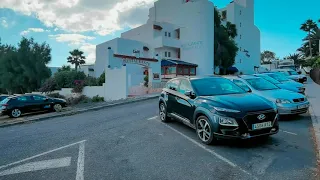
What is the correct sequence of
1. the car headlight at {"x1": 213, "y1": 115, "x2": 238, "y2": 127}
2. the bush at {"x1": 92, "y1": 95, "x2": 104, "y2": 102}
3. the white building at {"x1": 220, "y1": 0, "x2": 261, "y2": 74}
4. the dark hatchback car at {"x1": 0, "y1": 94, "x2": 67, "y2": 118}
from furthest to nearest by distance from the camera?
the white building at {"x1": 220, "y1": 0, "x2": 261, "y2": 74}, the bush at {"x1": 92, "y1": 95, "x2": 104, "y2": 102}, the dark hatchback car at {"x1": 0, "y1": 94, "x2": 67, "y2": 118}, the car headlight at {"x1": 213, "y1": 115, "x2": 238, "y2": 127}

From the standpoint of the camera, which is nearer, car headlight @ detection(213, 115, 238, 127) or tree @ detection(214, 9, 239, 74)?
car headlight @ detection(213, 115, 238, 127)

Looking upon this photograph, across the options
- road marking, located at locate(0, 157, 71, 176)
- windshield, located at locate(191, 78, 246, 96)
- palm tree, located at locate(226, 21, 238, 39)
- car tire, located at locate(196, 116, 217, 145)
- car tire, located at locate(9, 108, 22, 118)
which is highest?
palm tree, located at locate(226, 21, 238, 39)

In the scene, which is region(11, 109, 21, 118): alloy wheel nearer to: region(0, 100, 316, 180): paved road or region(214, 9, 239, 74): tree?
region(0, 100, 316, 180): paved road

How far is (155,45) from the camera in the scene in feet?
118

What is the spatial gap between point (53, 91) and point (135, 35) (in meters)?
18.2

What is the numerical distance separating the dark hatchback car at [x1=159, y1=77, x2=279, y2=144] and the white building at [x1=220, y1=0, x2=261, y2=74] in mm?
47005

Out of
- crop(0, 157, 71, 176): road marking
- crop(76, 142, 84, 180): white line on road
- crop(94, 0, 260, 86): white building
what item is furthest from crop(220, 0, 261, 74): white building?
crop(0, 157, 71, 176): road marking

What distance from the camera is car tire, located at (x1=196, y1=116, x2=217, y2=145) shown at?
529 cm

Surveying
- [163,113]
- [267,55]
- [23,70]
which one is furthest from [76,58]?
[267,55]

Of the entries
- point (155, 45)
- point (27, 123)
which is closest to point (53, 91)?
point (155, 45)

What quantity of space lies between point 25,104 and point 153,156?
14.5 meters

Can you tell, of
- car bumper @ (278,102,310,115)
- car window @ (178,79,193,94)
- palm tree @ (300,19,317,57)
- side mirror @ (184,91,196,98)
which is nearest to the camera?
side mirror @ (184,91,196,98)

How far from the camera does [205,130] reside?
5.52 meters

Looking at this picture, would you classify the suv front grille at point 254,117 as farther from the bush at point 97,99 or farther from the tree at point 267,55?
the tree at point 267,55
